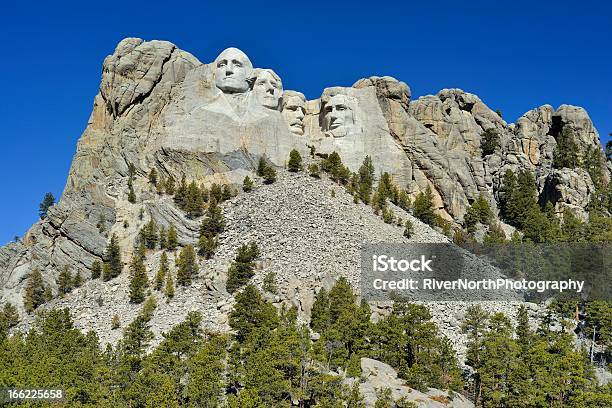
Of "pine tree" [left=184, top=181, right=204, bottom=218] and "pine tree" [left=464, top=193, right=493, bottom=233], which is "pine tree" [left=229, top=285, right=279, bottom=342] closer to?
"pine tree" [left=184, top=181, right=204, bottom=218]

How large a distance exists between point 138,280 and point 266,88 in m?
28.0

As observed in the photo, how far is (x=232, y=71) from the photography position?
80812 mm

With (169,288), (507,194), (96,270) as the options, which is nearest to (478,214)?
(507,194)

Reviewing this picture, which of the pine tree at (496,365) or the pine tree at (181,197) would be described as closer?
the pine tree at (496,365)

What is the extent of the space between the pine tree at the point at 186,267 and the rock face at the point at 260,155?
56.0 inches

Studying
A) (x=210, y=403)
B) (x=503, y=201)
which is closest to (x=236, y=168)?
(x=503, y=201)

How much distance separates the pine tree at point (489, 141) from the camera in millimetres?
95000

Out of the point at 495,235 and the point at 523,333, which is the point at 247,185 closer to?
the point at 495,235

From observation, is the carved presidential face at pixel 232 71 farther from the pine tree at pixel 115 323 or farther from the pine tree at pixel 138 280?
A: the pine tree at pixel 115 323

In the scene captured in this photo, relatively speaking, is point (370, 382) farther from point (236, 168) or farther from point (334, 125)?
point (334, 125)

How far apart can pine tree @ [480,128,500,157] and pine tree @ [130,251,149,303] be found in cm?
4637

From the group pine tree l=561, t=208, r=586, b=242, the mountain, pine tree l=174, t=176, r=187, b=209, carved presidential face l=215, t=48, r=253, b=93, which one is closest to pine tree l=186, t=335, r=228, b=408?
the mountain

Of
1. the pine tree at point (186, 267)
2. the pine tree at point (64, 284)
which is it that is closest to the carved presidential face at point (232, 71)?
the pine tree at point (186, 267)

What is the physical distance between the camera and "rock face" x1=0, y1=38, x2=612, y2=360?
6894 cm
